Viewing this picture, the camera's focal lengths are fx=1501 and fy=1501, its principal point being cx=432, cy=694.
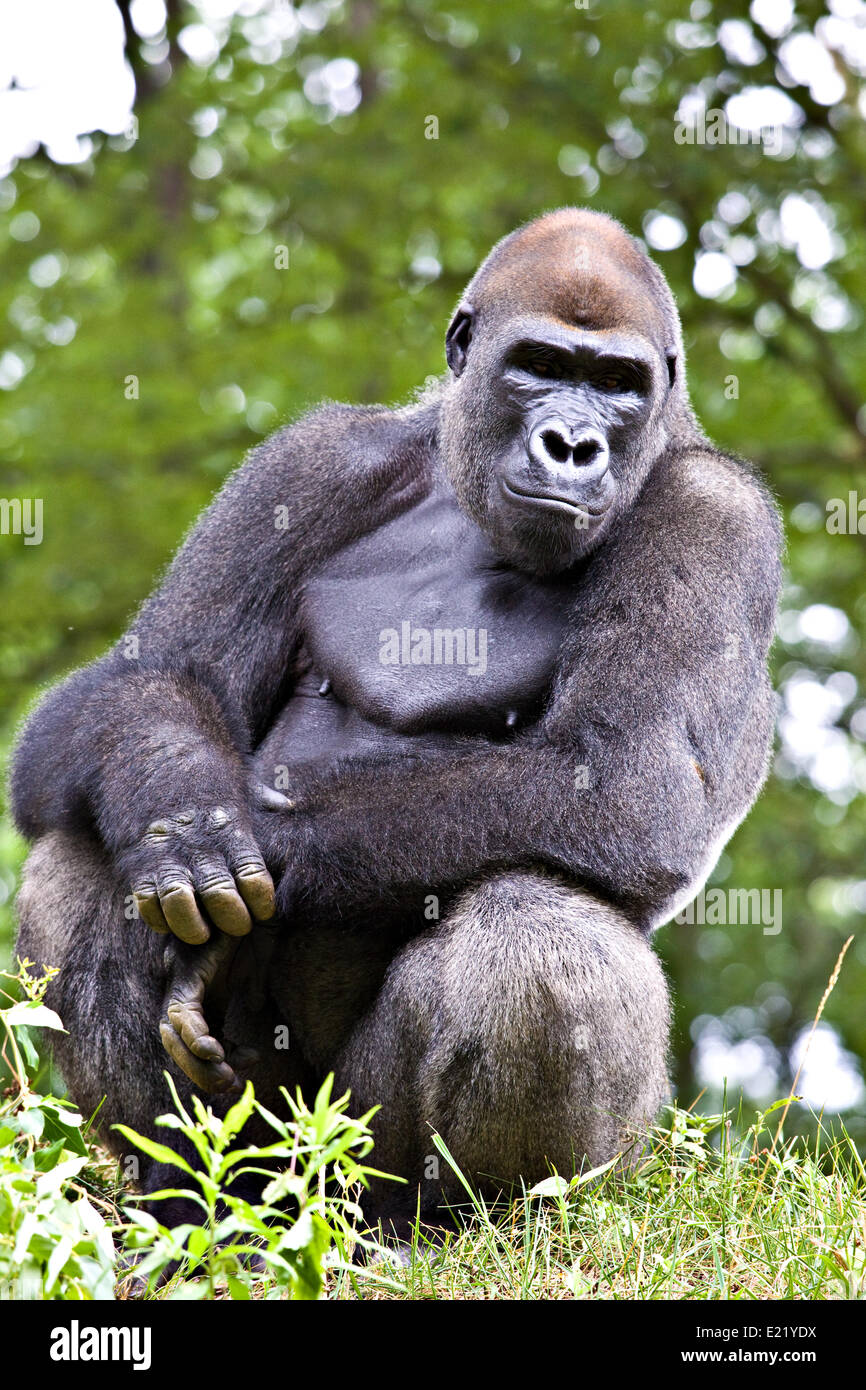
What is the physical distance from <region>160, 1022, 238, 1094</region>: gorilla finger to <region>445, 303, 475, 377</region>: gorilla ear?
1.89m

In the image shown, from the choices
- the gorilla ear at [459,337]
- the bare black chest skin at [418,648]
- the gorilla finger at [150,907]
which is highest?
the gorilla ear at [459,337]

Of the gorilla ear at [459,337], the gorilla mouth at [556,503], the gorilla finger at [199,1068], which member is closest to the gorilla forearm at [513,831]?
the gorilla finger at [199,1068]

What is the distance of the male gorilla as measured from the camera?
3.29 m

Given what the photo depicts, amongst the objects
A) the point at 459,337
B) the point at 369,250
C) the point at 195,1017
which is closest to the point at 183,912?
the point at 195,1017

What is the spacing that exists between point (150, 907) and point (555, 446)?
142 centimetres

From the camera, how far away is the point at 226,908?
3.28 meters

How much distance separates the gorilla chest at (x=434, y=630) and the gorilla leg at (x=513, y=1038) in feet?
1.73

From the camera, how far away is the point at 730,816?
12.9ft

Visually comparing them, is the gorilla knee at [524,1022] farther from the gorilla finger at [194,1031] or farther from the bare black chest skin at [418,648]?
the bare black chest skin at [418,648]

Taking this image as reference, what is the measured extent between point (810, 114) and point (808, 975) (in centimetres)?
724

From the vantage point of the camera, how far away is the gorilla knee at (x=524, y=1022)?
3.17 metres

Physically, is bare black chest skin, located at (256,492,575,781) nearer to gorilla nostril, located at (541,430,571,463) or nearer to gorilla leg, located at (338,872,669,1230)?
gorilla nostril, located at (541,430,571,463)

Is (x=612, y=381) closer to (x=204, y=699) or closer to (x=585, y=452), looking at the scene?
(x=585, y=452)

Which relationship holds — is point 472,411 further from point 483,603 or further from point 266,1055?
point 266,1055
